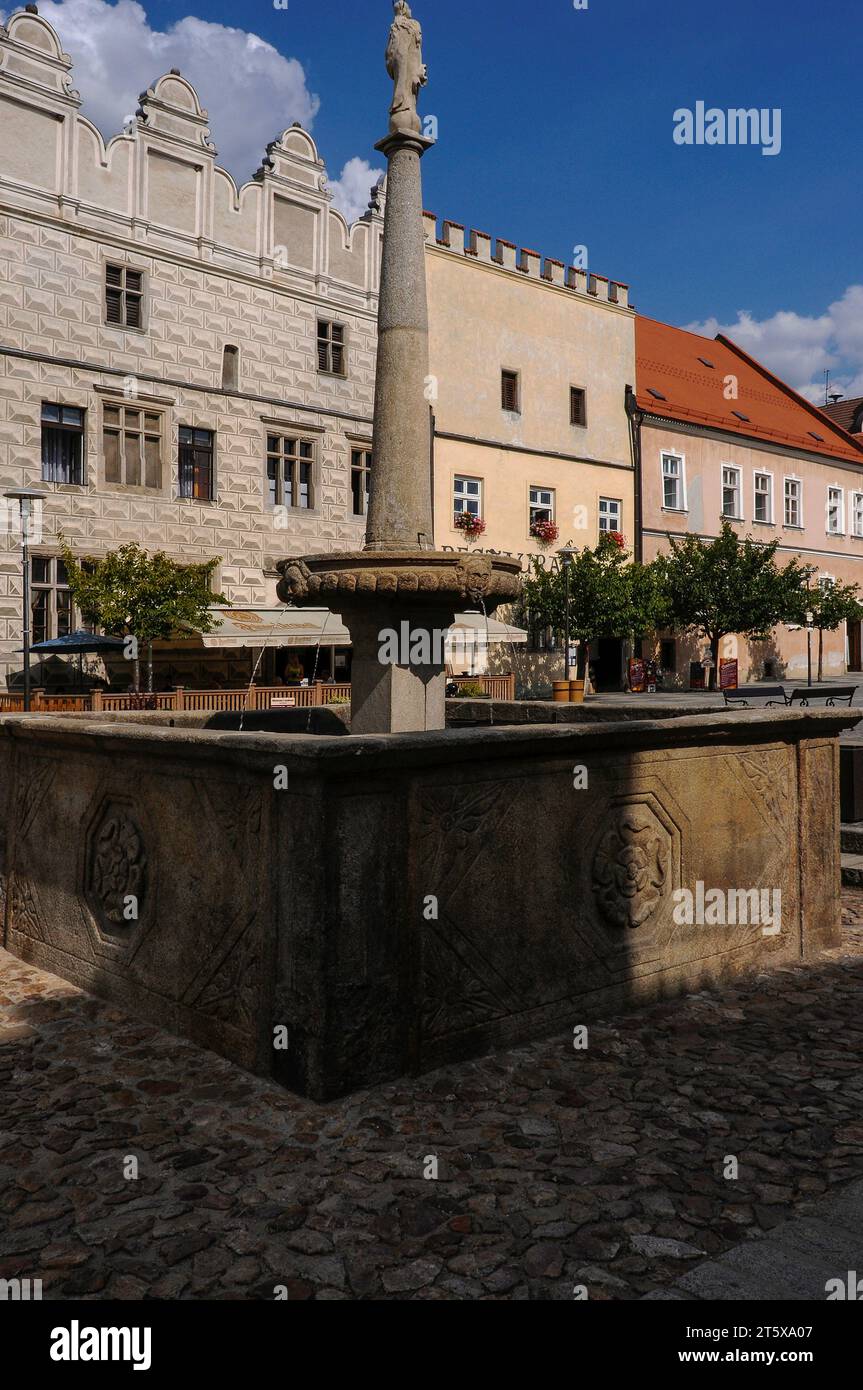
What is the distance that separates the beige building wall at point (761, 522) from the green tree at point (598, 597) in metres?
5.42

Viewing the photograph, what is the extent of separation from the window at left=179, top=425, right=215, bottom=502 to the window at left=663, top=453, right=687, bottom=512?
17264mm

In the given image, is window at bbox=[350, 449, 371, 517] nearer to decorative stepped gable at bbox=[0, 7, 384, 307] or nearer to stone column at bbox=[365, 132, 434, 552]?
decorative stepped gable at bbox=[0, 7, 384, 307]

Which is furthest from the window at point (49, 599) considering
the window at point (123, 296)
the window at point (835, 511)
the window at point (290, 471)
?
the window at point (835, 511)

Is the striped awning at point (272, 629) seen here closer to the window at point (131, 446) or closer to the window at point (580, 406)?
the window at point (131, 446)

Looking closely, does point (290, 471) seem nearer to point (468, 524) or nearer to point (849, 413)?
point (468, 524)

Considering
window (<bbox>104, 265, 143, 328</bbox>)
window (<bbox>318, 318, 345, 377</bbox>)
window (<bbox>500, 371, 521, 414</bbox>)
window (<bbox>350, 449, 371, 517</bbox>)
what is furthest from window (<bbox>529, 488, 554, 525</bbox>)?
window (<bbox>104, 265, 143, 328</bbox>)

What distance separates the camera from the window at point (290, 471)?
2528 cm

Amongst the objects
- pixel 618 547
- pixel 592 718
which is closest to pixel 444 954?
pixel 592 718

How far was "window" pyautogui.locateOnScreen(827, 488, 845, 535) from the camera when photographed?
4241cm

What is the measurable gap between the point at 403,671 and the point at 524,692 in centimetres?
2287

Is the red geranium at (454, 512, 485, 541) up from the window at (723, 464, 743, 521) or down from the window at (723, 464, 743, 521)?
down

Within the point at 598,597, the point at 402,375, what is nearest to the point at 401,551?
the point at 402,375

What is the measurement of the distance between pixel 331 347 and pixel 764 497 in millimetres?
19564
